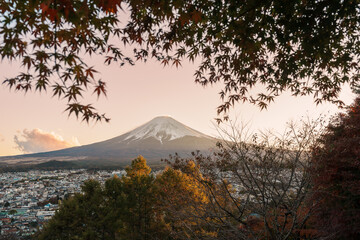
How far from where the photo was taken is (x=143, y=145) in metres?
132

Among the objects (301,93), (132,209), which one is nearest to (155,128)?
(132,209)

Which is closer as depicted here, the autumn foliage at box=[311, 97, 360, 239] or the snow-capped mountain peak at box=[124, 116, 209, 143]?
the autumn foliage at box=[311, 97, 360, 239]

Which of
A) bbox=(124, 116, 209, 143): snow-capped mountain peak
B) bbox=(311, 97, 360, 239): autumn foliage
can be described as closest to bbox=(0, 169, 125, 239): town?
bbox=(311, 97, 360, 239): autumn foliage

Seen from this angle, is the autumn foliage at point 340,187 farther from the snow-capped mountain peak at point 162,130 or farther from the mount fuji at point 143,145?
the snow-capped mountain peak at point 162,130

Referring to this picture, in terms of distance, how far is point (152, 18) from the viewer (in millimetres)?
4086

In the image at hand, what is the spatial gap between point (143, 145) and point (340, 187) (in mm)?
130398

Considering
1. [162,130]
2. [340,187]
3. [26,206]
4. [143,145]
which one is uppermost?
[162,130]

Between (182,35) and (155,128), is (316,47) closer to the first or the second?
(182,35)

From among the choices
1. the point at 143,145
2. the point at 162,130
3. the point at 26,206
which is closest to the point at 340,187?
the point at 26,206

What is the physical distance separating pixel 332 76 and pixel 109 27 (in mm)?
5470

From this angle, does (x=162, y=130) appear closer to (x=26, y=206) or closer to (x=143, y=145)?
(x=143, y=145)

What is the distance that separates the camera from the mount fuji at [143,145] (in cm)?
11712

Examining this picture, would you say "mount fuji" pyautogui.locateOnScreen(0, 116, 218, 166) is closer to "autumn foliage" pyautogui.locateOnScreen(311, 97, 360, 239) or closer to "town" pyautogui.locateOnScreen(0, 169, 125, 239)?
"town" pyautogui.locateOnScreen(0, 169, 125, 239)

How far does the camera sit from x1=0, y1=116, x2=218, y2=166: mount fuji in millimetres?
117125
